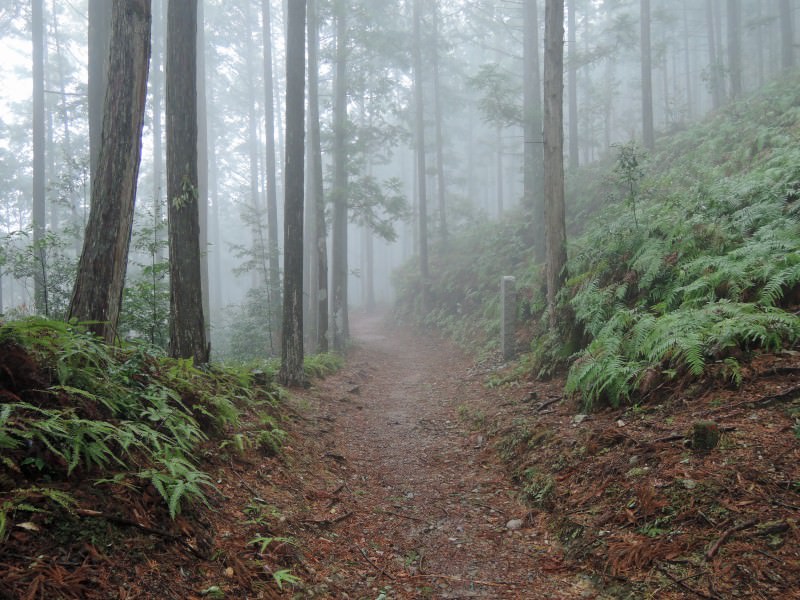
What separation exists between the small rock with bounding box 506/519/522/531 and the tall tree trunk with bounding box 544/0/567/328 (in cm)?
510

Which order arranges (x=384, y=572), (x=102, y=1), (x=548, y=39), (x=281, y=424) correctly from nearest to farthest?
(x=384, y=572) < (x=281, y=424) < (x=548, y=39) < (x=102, y=1)

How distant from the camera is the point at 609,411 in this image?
221 inches

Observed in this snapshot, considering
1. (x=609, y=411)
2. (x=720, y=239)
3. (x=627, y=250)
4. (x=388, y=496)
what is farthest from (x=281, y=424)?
(x=720, y=239)

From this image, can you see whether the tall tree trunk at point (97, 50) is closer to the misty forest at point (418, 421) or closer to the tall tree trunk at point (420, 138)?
the misty forest at point (418, 421)

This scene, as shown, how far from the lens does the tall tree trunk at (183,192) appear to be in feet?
22.1

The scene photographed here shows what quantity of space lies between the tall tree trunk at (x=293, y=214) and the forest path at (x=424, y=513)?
93cm

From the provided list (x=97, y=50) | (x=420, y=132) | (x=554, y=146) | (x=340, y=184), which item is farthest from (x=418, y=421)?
(x=420, y=132)

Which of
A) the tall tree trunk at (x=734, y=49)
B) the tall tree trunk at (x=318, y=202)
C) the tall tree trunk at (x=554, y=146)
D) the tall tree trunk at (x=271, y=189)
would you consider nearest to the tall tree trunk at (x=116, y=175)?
the tall tree trunk at (x=554, y=146)

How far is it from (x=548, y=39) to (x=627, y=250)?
171 inches

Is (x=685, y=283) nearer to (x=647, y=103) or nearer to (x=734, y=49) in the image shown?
(x=647, y=103)

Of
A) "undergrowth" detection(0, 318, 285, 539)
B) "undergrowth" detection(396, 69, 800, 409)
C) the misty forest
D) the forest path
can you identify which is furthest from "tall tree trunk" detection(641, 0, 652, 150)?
"undergrowth" detection(0, 318, 285, 539)

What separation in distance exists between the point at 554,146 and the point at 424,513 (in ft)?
23.5

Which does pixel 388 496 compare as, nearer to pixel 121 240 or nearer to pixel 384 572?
pixel 384 572

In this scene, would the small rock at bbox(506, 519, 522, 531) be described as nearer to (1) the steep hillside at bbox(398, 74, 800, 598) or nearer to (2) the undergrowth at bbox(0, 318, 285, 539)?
(1) the steep hillside at bbox(398, 74, 800, 598)
